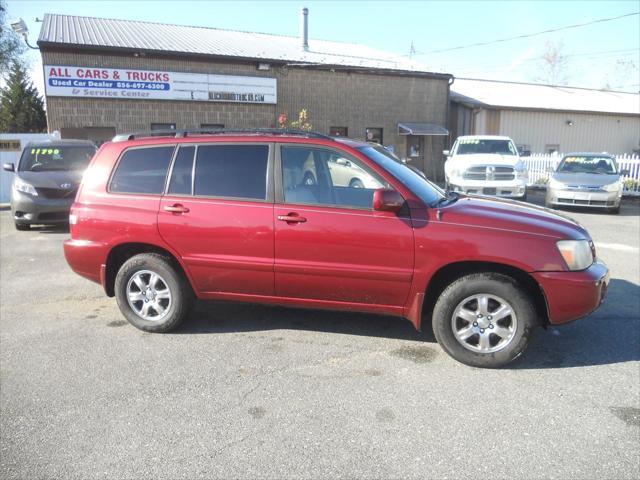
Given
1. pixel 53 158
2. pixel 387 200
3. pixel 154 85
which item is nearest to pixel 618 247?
pixel 387 200

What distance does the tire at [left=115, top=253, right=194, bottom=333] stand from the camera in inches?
176

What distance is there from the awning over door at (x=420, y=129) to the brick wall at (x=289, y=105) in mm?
285

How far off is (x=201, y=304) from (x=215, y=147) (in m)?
1.98

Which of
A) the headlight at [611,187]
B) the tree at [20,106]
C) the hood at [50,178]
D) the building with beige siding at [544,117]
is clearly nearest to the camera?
the hood at [50,178]

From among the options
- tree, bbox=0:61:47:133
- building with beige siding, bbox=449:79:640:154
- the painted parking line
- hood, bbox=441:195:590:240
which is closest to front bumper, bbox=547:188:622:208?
the painted parking line

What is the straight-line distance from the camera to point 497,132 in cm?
2442

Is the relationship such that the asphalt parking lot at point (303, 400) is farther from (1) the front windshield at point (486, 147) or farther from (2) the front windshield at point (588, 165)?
(1) the front windshield at point (486, 147)

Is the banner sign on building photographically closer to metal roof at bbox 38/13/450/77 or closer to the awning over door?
metal roof at bbox 38/13/450/77

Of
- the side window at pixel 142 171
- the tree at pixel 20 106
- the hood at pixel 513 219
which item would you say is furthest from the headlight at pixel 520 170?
the tree at pixel 20 106

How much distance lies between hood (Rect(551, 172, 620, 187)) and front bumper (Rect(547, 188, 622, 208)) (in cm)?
22

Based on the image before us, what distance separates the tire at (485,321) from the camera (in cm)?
375

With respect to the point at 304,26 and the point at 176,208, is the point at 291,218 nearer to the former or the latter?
the point at 176,208

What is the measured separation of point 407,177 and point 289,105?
1681cm

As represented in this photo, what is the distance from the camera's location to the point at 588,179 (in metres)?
12.4
